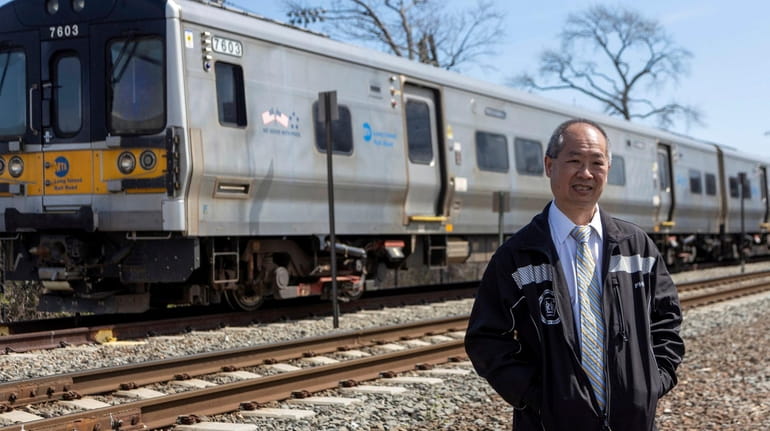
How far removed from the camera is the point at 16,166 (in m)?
9.95

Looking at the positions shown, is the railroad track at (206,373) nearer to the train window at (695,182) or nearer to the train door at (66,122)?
the train door at (66,122)

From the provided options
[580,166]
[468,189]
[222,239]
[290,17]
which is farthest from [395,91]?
[290,17]

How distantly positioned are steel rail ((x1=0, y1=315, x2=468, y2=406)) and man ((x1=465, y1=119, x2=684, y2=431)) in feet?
14.5

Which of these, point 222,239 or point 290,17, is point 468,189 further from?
point 290,17

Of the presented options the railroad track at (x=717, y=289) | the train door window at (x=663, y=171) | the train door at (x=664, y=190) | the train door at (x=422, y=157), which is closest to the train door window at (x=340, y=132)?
the train door at (x=422, y=157)

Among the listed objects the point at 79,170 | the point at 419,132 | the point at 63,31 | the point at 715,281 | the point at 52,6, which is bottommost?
the point at 715,281

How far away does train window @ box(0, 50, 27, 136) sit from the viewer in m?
10.0

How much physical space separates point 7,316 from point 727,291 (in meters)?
11.5

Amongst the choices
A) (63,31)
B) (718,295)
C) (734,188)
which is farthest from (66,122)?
(734,188)

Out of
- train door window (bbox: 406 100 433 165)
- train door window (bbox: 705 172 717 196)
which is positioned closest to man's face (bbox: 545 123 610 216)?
train door window (bbox: 406 100 433 165)

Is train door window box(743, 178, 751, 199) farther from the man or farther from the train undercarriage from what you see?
the man

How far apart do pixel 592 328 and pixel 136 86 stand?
779 cm

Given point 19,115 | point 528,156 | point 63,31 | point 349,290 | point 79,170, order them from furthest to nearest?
point 528,156, point 349,290, point 19,115, point 63,31, point 79,170

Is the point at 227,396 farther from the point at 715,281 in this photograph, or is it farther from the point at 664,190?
the point at 664,190
